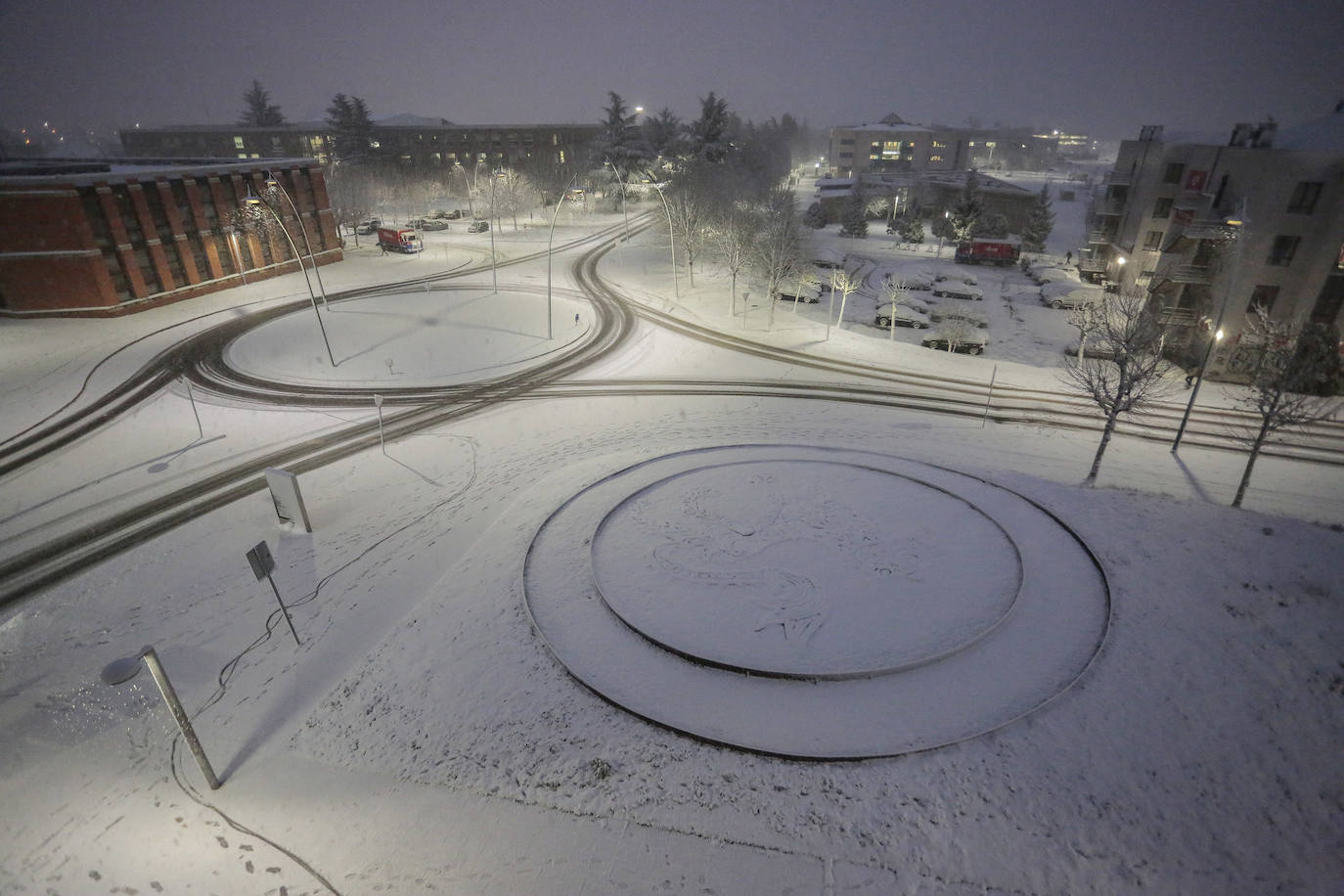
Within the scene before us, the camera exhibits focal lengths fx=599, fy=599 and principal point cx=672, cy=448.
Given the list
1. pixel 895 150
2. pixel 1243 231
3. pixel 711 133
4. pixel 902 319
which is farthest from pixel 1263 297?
pixel 895 150

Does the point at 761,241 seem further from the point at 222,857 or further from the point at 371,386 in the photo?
the point at 222,857

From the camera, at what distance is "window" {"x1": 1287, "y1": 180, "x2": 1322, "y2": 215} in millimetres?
30297

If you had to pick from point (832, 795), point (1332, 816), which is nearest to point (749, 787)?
point (832, 795)

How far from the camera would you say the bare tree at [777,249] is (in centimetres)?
4094

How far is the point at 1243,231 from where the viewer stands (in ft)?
91.5

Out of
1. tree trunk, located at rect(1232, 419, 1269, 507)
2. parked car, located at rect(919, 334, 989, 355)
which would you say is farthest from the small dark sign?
parked car, located at rect(919, 334, 989, 355)

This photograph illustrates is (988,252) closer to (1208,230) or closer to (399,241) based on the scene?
(1208,230)

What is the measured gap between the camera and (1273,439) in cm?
2520

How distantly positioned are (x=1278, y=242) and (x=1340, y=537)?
23.1 meters

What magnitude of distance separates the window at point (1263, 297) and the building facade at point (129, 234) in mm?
53209

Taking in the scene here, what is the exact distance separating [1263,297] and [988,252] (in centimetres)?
3170

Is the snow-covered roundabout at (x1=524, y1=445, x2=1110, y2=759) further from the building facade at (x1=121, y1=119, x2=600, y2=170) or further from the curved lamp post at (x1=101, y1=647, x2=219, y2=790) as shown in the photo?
the building facade at (x1=121, y1=119, x2=600, y2=170)

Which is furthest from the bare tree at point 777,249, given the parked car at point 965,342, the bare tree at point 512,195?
the bare tree at point 512,195

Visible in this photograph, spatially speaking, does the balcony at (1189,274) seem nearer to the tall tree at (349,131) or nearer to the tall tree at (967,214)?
the tall tree at (967,214)
